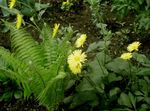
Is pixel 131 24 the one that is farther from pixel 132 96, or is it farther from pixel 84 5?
pixel 132 96

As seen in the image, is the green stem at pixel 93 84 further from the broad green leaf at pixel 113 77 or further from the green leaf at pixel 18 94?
the green leaf at pixel 18 94

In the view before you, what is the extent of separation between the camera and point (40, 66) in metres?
3.30

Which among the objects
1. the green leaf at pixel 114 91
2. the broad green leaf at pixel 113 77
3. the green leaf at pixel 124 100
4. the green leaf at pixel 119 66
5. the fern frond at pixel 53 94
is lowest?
the fern frond at pixel 53 94

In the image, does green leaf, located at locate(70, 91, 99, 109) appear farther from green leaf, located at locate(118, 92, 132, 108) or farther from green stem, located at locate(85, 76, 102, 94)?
green leaf, located at locate(118, 92, 132, 108)

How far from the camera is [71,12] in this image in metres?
4.87

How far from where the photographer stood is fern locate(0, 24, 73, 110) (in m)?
3.13

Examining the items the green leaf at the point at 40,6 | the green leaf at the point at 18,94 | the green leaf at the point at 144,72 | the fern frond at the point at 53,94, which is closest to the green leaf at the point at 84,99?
the fern frond at the point at 53,94

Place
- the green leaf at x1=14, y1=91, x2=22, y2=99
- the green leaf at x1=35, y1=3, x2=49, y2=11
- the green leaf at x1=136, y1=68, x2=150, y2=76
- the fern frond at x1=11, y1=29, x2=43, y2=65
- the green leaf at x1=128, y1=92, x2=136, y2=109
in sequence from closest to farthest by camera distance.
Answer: the green leaf at x1=128, y1=92, x2=136, y2=109 < the green leaf at x1=136, y1=68, x2=150, y2=76 < the fern frond at x1=11, y1=29, x2=43, y2=65 < the green leaf at x1=14, y1=91, x2=22, y2=99 < the green leaf at x1=35, y1=3, x2=49, y2=11

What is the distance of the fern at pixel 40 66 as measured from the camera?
3.13 meters

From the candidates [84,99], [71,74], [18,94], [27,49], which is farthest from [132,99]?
[18,94]

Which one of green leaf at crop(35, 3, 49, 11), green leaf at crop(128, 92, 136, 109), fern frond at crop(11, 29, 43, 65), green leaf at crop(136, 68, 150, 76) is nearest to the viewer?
green leaf at crop(128, 92, 136, 109)

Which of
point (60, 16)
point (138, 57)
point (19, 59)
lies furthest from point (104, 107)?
point (60, 16)

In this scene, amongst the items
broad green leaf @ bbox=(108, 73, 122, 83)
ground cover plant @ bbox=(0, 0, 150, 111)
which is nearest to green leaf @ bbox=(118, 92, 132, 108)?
ground cover plant @ bbox=(0, 0, 150, 111)

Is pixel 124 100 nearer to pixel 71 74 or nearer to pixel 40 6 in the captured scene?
pixel 71 74
